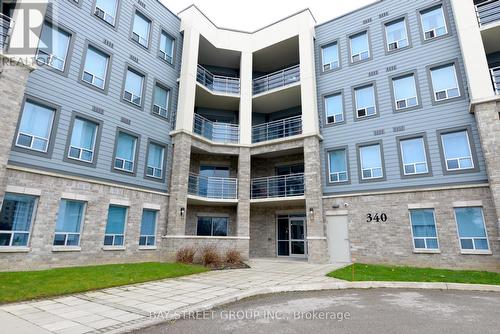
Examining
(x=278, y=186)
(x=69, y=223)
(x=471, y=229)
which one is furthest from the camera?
(x=278, y=186)

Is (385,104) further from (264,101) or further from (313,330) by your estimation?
(313,330)

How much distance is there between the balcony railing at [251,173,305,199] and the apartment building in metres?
0.15

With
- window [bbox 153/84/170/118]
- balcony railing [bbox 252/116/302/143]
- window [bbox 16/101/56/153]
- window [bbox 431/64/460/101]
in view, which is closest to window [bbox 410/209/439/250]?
window [bbox 431/64/460/101]

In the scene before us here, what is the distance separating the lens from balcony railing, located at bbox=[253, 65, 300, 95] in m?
19.8

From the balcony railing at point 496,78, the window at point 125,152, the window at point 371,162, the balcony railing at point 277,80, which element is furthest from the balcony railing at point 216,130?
the balcony railing at point 496,78

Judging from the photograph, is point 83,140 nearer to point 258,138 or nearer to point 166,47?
point 166,47

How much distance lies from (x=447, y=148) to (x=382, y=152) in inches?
118

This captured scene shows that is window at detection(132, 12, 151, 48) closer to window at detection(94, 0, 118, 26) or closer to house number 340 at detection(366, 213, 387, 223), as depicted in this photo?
window at detection(94, 0, 118, 26)

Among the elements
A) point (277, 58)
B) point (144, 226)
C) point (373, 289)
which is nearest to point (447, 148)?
point (373, 289)

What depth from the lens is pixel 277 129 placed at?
20344 mm

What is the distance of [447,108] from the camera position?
1451 centimetres

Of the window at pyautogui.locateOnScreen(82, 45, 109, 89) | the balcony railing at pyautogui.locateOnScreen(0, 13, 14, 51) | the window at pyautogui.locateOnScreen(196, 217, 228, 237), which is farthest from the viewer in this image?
the window at pyautogui.locateOnScreen(196, 217, 228, 237)

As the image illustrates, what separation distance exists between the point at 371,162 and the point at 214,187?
9861 mm

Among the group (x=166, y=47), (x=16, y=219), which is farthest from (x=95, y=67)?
(x=16, y=219)
